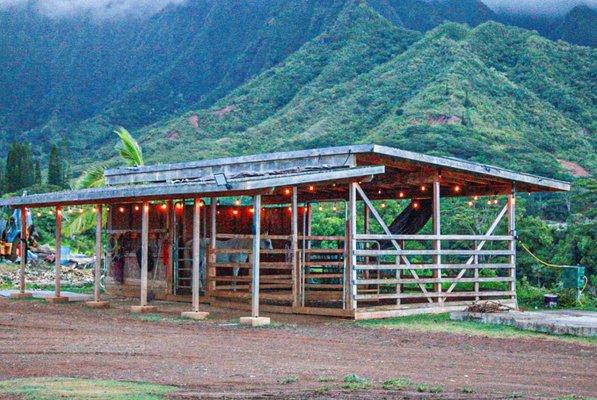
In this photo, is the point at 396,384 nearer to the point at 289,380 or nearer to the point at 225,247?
the point at 289,380

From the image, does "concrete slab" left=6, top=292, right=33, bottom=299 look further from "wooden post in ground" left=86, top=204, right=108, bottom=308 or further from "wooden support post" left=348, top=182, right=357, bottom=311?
"wooden support post" left=348, top=182, right=357, bottom=311

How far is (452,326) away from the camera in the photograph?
16.4 m

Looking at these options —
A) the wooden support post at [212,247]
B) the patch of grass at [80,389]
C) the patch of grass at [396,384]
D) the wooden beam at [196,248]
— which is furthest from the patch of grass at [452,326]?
the patch of grass at [80,389]

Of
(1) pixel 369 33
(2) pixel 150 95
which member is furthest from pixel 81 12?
(1) pixel 369 33

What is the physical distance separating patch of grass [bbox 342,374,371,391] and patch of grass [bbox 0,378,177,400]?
1.65 meters

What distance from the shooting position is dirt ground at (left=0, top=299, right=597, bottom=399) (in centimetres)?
941

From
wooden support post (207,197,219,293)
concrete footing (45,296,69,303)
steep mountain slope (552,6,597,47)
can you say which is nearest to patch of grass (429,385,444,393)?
wooden support post (207,197,219,293)

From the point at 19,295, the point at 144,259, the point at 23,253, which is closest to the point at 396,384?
the point at 144,259

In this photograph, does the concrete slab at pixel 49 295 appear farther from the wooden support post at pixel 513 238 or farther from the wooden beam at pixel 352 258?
the wooden support post at pixel 513 238

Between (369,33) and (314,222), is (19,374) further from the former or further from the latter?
(369,33)

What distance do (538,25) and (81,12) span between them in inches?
2462

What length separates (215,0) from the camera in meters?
111

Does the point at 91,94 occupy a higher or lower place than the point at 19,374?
higher

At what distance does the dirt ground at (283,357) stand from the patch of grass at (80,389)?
0.34m
